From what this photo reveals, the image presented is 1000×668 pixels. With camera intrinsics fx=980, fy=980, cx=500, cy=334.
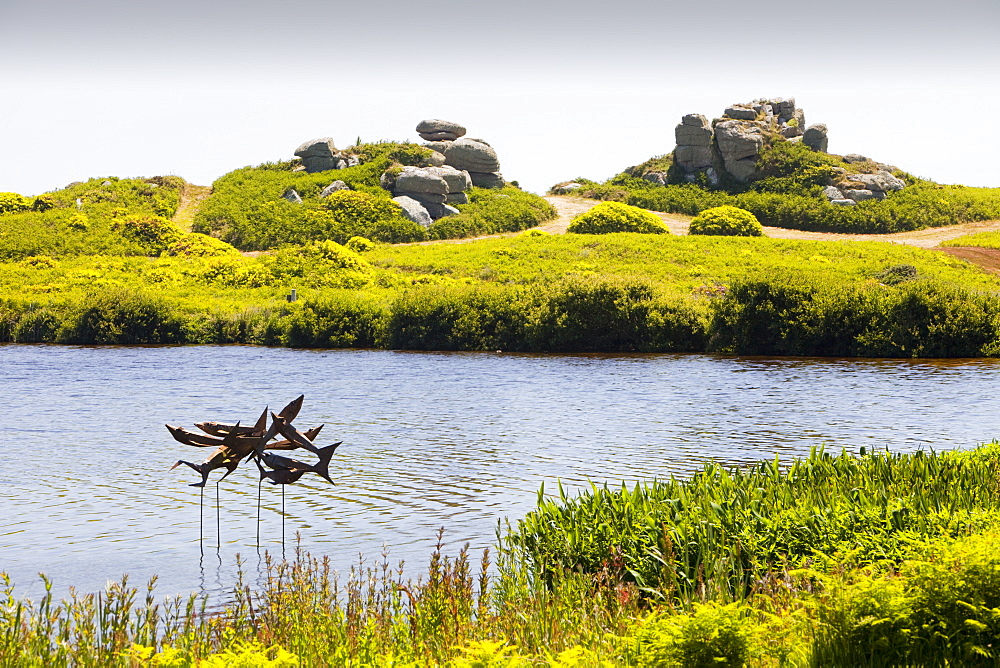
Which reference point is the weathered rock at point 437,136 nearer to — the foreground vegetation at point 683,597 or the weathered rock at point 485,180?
the weathered rock at point 485,180

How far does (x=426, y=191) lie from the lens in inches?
2571

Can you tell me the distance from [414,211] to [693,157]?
77.9 feet

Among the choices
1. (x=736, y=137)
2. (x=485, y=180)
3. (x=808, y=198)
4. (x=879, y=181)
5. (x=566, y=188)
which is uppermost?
(x=736, y=137)

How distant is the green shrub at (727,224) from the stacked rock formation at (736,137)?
15251 millimetres

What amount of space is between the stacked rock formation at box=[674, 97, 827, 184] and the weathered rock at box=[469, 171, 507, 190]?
46.4 ft

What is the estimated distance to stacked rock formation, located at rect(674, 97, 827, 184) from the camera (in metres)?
70.6

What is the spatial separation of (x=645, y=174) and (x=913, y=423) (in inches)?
2500

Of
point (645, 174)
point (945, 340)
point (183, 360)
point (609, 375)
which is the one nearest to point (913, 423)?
point (609, 375)

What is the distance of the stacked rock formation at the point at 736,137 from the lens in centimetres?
7062

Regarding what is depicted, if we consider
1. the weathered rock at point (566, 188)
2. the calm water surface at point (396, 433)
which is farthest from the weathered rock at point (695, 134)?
the calm water surface at point (396, 433)

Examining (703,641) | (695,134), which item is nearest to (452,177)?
(695,134)

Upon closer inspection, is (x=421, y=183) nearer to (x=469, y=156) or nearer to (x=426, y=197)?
(x=426, y=197)

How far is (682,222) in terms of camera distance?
6306 centimetres

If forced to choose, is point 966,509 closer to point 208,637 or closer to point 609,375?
point 208,637
